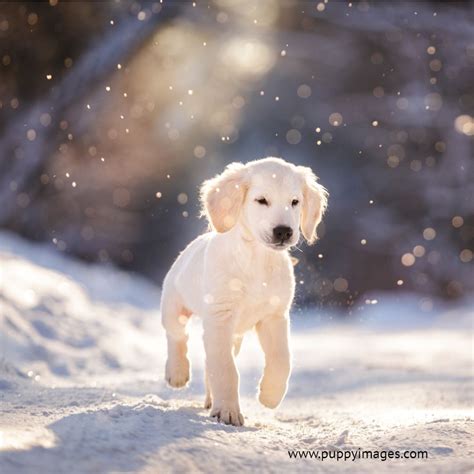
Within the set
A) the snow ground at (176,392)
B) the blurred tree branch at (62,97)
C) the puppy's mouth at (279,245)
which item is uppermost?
the blurred tree branch at (62,97)

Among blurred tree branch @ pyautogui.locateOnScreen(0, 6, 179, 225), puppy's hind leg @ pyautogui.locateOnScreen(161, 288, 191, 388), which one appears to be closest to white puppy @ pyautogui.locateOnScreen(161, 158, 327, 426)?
puppy's hind leg @ pyautogui.locateOnScreen(161, 288, 191, 388)

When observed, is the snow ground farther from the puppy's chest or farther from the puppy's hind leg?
the puppy's chest

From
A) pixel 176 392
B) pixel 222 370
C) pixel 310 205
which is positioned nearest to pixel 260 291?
pixel 222 370

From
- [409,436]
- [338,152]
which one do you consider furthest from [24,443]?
[338,152]

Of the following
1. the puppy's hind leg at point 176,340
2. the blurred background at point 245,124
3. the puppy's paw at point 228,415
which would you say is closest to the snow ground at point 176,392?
the puppy's paw at point 228,415

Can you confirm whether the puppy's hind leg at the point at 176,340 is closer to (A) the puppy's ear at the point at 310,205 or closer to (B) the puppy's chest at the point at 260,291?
(B) the puppy's chest at the point at 260,291

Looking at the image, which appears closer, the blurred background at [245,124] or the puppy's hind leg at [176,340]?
the puppy's hind leg at [176,340]

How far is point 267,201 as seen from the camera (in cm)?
415

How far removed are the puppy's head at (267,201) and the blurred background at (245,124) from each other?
8.88 m

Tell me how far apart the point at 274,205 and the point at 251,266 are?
0.41 metres

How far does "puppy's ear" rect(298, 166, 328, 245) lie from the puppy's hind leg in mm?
1130

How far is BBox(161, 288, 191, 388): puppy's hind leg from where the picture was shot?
501 cm

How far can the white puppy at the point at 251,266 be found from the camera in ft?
13.5

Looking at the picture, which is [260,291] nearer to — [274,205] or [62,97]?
[274,205]
